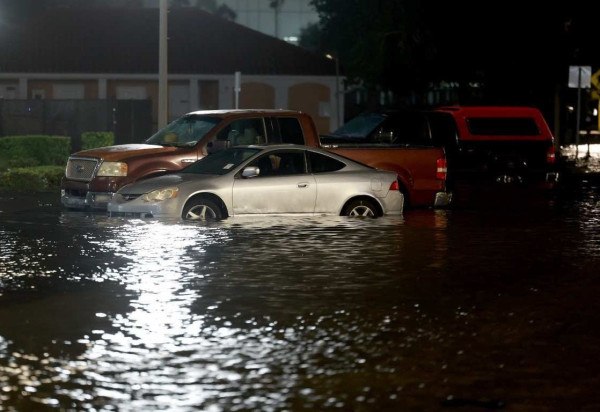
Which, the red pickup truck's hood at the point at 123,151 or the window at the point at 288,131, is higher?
the window at the point at 288,131

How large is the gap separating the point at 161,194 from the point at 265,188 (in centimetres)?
148

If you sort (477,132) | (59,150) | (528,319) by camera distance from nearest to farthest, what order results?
(528,319) → (477,132) → (59,150)

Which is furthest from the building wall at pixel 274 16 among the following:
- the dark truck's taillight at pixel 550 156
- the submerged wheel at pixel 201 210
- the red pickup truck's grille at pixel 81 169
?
the submerged wheel at pixel 201 210

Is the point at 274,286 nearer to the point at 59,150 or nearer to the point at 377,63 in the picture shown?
the point at 59,150

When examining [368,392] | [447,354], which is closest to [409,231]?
[447,354]

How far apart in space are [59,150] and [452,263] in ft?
61.8

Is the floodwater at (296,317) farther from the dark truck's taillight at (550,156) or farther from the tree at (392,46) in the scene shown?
the tree at (392,46)

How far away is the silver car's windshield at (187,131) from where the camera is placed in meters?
22.8

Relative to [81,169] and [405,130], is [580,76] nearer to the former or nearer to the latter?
[405,130]

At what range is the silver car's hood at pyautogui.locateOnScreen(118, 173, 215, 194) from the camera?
19938mm

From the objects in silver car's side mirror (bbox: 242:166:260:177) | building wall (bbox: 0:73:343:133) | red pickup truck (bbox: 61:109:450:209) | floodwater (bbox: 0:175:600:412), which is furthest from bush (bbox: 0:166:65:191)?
building wall (bbox: 0:73:343:133)

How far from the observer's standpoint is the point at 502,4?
50375mm

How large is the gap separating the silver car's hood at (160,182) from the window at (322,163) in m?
1.50

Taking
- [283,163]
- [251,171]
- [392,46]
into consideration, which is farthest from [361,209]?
[392,46]
